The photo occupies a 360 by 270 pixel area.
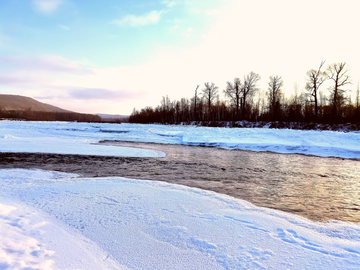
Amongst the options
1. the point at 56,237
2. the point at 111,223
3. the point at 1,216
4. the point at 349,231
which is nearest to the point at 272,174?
the point at 349,231

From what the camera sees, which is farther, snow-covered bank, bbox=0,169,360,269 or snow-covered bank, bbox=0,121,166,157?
snow-covered bank, bbox=0,121,166,157

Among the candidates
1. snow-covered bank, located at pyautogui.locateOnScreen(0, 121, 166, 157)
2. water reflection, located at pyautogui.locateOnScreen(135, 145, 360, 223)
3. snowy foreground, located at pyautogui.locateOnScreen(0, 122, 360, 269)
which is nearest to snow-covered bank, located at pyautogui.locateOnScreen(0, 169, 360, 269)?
snowy foreground, located at pyautogui.locateOnScreen(0, 122, 360, 269)

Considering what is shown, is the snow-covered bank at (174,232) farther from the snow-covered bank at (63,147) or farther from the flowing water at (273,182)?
the snow-covered bank at (63,147)

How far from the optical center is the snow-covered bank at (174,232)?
2.48 meters

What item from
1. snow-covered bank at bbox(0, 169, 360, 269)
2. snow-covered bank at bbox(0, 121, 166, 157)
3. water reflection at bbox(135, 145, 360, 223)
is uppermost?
snow-covered bank at bbox(0, 121, 166, 157)

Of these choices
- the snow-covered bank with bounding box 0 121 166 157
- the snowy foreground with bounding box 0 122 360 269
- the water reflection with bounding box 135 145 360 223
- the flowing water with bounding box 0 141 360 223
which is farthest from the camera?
the snow-covered bank with bounding box 0 121 166 157

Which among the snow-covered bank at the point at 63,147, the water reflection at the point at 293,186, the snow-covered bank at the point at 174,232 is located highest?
the snow-covered bank at the point at 63,147

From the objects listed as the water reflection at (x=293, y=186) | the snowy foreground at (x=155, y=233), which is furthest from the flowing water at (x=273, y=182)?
the snowy foreground at (x=155, y=233)

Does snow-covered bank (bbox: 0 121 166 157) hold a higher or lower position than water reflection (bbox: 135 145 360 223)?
higher

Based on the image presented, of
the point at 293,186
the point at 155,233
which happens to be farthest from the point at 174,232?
the point at 293,186

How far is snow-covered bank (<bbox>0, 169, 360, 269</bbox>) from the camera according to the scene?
2480 millimetres

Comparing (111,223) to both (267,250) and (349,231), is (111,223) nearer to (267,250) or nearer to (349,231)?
(267,250)

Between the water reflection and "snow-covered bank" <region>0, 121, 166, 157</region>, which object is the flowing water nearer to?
the water reflection

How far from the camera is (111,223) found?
3410 mm
